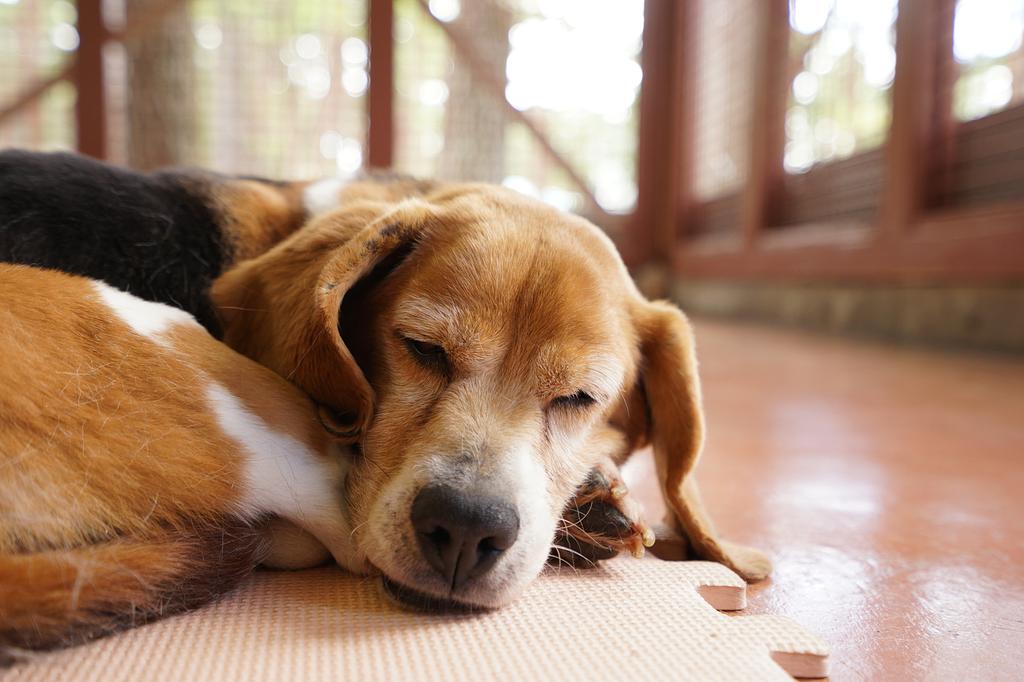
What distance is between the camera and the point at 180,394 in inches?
59.7

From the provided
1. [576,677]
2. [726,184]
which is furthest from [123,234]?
[726,184]

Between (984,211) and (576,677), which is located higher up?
(984,211)

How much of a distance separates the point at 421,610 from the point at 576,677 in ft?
1.13

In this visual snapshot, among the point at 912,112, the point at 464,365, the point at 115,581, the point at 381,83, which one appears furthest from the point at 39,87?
the point at 115,581

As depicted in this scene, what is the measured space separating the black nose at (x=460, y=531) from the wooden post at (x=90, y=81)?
9.74 metres

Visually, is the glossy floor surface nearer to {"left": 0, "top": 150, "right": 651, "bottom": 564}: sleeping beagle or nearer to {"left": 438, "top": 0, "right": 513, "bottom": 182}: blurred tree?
{"left": 0, "top": 150, "right": 651, "bottom": 564}: sleeping beagle

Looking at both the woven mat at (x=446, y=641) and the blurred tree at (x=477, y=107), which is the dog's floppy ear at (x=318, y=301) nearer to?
the woven mat at (x=446, y=641)

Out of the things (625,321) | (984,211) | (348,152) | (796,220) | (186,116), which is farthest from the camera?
(348,152)

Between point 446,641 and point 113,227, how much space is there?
1.32m

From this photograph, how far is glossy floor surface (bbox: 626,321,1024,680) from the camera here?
59.4 inches

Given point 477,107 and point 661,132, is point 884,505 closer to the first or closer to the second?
point 477,107

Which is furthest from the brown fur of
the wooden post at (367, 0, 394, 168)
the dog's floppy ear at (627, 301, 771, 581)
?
the wooden post at (367, 0, 394, 168)

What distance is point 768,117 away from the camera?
28.7ft

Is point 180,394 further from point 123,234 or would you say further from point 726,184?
point 726,184
